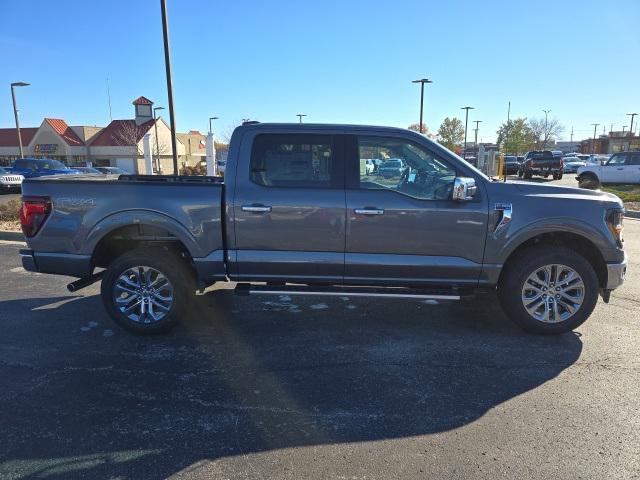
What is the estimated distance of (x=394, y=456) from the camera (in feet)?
9.22

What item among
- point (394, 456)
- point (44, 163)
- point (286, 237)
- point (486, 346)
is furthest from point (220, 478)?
point (44, 163)

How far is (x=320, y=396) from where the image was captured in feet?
11.5

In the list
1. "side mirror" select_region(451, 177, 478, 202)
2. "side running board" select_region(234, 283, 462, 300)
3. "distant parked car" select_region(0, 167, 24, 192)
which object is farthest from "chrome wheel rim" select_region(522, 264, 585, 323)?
"distant parked car" select_region(0, 167, 24, 192)

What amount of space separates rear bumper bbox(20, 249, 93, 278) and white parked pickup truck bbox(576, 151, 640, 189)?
21968mm

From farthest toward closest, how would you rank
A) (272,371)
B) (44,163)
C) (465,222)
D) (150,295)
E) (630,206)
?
(44,163) → (630,206) → (150,295) → (465,222) → (272,371)

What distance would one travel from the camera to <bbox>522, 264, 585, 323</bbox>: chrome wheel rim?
4.48 m

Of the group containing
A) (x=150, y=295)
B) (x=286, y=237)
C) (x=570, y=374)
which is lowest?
(x=570, y=374)

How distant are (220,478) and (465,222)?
9.75 feet

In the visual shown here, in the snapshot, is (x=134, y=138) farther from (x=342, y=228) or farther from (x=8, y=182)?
(x=342, y=228)

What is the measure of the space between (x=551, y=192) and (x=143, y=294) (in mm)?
4083

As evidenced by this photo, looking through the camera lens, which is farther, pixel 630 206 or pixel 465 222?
pixel 630 206

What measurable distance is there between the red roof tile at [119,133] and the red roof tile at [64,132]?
2.20 meters

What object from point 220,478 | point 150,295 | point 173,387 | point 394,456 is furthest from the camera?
point 150,295

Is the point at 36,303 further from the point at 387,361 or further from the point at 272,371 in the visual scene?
the point at 387,361
